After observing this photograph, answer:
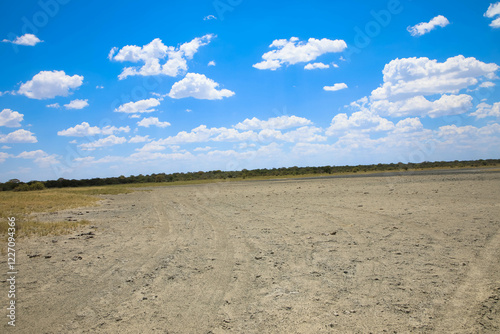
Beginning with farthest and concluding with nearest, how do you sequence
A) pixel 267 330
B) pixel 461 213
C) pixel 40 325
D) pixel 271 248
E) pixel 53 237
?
1. pixel 461 213
2. pixel 53 237
3. pixel 271 248
4. pixel 40 325
5. pixel 267 330

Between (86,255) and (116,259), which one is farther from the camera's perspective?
(86,255)

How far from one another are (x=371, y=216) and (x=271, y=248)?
19.1 feet

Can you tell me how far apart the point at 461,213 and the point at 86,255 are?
12542 millimetres

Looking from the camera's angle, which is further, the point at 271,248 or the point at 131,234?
the point at 131,234

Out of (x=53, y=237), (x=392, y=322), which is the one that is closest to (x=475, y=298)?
(x=392, y=322)

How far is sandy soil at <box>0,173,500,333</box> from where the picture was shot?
443 centimetres

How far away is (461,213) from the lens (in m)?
12.1

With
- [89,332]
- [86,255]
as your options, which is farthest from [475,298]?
[86,255]

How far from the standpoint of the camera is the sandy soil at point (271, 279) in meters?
4.43

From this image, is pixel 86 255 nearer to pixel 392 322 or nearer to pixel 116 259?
pixel 116 259

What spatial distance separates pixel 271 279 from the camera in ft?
19.8

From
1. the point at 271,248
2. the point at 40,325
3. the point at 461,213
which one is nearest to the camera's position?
the point at 40,325

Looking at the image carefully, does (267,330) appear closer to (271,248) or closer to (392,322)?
(392,322)

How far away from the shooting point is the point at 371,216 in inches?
493
